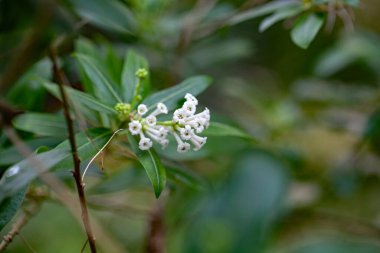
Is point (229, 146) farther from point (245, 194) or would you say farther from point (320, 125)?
point (320, 125)

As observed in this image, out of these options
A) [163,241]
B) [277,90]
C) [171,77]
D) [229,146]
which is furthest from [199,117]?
[277,90]

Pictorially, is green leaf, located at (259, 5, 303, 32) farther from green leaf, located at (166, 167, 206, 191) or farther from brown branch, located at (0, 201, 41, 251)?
brown branch, located at (0, 201, 41, 251)

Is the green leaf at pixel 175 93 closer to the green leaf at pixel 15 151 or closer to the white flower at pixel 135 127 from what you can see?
the white flower at pixel 135 127

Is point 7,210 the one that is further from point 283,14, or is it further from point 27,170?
point 283,14

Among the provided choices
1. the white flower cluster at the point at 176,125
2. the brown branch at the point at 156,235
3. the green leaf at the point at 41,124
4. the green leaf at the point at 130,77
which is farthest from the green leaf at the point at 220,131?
the brown branch at the point at 156,235

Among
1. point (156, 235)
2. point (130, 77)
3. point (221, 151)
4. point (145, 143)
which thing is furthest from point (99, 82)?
point (156, 235)

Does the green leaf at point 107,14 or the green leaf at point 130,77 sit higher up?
the green leaf at point 107,14

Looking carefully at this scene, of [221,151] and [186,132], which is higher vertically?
[221,151]
